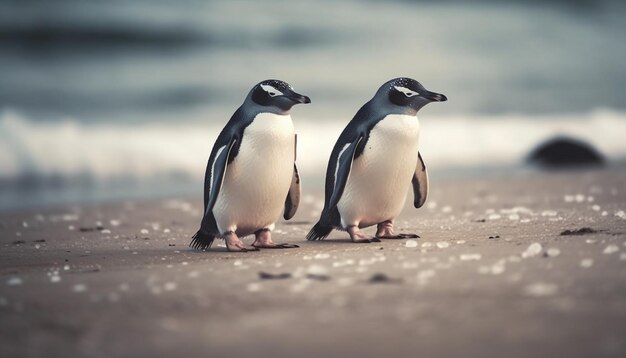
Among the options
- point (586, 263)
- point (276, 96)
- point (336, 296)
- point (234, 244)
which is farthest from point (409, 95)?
point (336, 296)

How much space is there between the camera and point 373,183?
7.05 metres

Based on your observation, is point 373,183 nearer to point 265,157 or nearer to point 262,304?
point 265,157

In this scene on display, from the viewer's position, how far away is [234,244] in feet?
21.9

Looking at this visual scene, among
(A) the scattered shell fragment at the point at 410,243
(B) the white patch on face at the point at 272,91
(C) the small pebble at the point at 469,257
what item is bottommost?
(A) the scattered shell fragment at the point at 410,243

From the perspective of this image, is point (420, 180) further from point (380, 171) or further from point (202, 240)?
point (202, 240)

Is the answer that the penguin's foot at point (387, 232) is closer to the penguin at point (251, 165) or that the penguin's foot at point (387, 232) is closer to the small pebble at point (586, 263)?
the penguin at point (251, 165)

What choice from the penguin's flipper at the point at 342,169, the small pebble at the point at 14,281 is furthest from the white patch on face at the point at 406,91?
the small pebble at the point at 14,281

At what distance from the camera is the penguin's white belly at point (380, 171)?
6.98 meters

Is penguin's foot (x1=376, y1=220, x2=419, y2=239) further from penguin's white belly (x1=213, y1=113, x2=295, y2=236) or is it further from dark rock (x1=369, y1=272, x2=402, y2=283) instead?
dark rock (x1=369, y1=272, x2=402, y2=283)

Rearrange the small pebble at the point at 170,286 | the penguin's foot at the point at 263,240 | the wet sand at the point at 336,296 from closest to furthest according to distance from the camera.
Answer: the wet sand at the point at 336,296 → the small pebble at the point at 170,286 → the penguin's foot at the point at 263,240

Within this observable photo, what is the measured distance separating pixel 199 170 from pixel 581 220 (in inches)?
402

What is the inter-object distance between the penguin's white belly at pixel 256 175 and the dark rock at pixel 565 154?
36.3 ft

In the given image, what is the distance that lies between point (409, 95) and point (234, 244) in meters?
1.64

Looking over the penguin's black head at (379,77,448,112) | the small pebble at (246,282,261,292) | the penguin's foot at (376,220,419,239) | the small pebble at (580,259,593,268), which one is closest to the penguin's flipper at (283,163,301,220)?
the penguin's foot at (376,220,419,239)
